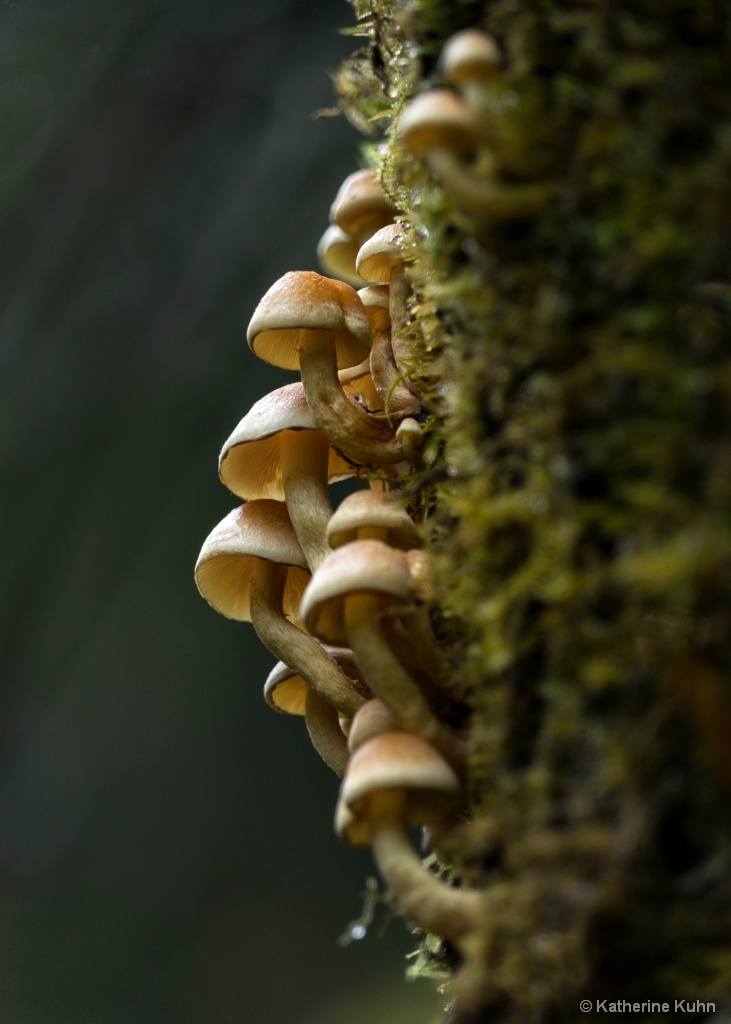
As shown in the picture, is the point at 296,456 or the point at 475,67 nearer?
the point at 475,67

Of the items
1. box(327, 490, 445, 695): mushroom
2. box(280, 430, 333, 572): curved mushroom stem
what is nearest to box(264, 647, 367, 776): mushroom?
box(280, 430, 333, 572): curved mushroom stem

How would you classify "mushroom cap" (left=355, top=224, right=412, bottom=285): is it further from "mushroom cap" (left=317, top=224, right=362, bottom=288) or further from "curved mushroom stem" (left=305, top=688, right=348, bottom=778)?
"curved mushroom stem" (left=305, top=688, right=348, bottom=778)

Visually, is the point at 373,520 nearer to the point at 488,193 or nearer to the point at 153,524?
the point at 488,193

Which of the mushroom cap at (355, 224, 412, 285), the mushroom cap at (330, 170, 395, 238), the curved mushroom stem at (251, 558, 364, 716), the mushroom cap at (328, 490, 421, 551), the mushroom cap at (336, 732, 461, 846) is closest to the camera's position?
the mushroom cap at (336, 732, 461, 846)

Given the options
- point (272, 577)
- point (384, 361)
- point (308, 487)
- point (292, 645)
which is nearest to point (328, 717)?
point (292, 645)

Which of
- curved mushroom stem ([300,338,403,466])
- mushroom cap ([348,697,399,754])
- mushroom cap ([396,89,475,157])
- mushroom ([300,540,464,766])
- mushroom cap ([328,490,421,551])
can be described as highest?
curved mushroom stem ([300,338,403,466])

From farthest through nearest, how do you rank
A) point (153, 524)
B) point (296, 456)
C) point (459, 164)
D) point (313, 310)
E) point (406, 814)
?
point (153, 524), point (296, 456), point (313, 310), point (406, 814), point (459, 164)

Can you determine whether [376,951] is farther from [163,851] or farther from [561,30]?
[561,30]

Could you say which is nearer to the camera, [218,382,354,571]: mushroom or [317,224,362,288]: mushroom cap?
[218,382,354,571]: mushroom
